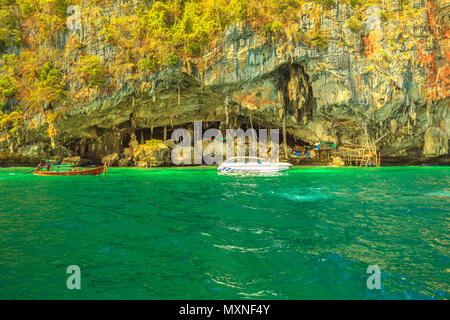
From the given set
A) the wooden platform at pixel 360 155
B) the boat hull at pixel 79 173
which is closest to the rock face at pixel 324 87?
the wooden platform at pixel 360 155

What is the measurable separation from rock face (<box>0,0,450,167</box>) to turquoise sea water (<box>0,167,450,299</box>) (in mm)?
20605

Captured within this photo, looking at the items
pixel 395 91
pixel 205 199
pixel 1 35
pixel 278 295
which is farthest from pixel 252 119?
pixel 1 35

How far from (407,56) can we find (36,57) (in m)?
42.3

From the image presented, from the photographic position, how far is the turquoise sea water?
3758mm

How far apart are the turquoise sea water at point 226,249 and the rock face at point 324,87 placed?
20.6 metres

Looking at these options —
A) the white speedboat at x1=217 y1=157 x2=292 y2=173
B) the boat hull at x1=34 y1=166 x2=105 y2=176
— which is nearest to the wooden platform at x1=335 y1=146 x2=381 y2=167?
the white speedboat at x1=217 y1=157 x2=292 y2=173

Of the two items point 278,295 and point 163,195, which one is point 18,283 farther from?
point 163,195

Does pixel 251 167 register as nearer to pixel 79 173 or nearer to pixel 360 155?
pixel 79 173

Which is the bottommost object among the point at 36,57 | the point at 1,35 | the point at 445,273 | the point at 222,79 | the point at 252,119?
the point at 445,273

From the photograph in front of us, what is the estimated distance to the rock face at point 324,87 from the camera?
27.0m

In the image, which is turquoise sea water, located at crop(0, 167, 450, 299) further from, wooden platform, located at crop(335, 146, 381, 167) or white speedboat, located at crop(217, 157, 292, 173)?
wooden platform, located at crop(335, 146, 381, 167)

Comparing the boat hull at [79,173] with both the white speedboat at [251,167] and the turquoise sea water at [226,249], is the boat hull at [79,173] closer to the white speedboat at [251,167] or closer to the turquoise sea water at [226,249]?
the white speedboat at [251,167]

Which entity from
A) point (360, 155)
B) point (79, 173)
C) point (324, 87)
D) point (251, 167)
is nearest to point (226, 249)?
point (251, 167)

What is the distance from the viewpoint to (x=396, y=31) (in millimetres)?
27234
